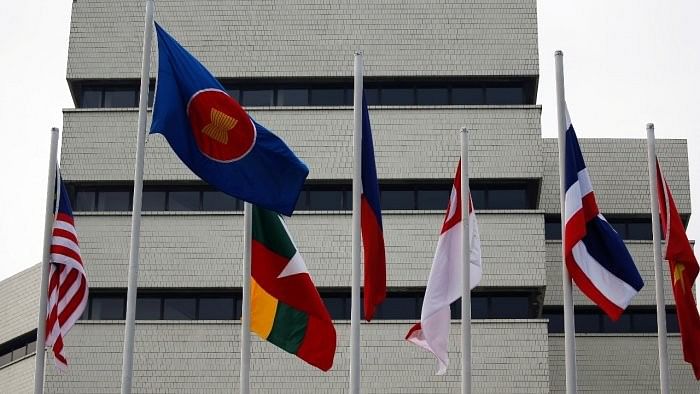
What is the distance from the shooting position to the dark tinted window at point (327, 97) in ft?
172

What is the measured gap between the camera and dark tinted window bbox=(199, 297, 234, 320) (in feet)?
163

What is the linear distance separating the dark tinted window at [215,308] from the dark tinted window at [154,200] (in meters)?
3.81

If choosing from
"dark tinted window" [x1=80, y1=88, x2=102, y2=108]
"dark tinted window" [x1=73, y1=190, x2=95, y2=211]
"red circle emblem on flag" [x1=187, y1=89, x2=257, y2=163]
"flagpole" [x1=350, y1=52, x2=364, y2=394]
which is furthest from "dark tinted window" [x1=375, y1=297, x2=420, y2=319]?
"red circle emblem on flag" [x1=187, y1=89, x2=257, y2=163]

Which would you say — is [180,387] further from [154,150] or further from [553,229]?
[553,229]

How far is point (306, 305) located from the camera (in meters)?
29.4

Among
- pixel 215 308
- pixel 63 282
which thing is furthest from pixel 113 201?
pixel 63 282

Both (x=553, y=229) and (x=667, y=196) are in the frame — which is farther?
(x=553, y=229)

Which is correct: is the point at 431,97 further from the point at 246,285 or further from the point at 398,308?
the point at 246,285

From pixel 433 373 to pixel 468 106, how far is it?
32.3ft

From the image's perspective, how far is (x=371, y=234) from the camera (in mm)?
29500

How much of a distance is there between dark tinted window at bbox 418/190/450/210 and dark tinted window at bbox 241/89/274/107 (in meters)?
6.58

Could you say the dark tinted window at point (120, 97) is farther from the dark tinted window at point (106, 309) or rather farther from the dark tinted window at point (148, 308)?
the dark tinted window at point (148, 308)

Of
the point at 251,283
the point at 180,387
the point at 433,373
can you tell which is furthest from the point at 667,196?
the point at 180,387

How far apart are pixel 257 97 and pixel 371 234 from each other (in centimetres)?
2379
